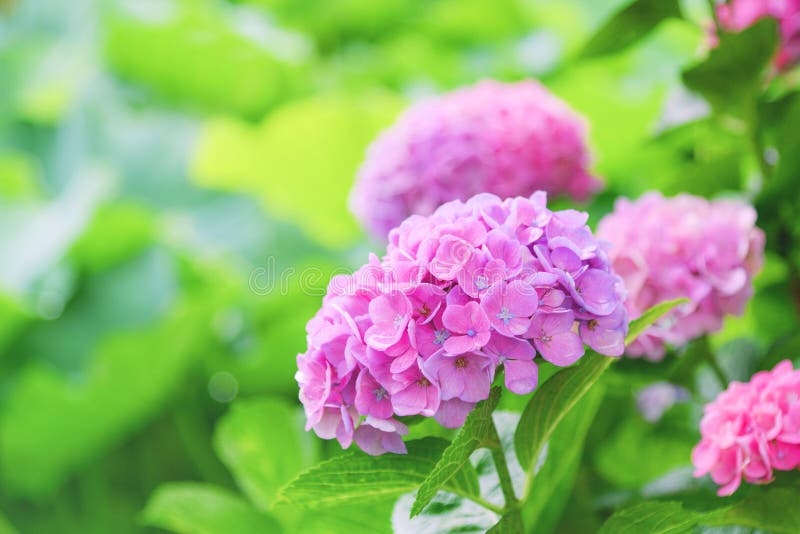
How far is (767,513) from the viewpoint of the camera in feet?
1.36

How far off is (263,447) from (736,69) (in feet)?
1.20

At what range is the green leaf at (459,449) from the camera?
0.32m

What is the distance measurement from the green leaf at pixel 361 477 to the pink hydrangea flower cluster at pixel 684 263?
7.9 inches

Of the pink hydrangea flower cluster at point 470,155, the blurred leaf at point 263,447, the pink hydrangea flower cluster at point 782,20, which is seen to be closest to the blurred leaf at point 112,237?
the pink hydrangea flower cluster at point 470,155

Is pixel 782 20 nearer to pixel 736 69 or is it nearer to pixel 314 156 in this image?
pixel 736 69

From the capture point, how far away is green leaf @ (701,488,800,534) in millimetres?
403

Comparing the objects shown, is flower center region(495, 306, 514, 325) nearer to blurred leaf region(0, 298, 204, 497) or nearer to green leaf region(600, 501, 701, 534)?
green leaf region(600, 501, 701, 534)

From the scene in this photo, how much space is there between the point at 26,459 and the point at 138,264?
0.29 meters

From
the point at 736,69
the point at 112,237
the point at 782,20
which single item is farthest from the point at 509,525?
the point at 112,237

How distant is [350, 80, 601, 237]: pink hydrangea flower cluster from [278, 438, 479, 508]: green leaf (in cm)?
32

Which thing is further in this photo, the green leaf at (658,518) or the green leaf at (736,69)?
the green leaf at (736,69)

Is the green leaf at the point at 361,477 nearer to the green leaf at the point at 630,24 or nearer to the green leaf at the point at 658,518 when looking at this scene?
the green leaf at the point at 658,518

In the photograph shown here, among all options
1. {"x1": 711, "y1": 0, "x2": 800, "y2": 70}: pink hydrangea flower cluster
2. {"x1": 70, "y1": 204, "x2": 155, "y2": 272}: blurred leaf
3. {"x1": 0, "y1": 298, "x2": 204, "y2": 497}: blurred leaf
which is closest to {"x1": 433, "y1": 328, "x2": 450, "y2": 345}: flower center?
{"x1": 711, "y1": 0, "x2": 800, "y2": 70}: pink hydrangea flower cluster

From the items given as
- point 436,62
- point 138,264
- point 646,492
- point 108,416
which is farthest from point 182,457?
point 646,492
